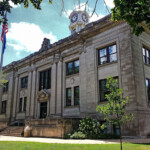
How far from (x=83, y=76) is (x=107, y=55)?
12.9ft

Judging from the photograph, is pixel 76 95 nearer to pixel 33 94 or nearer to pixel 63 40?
pixel 63 40

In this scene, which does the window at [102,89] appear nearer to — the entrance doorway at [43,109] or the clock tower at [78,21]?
the entrance doorway at [43,109]

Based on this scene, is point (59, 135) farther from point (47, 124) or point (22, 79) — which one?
point (22, 79)

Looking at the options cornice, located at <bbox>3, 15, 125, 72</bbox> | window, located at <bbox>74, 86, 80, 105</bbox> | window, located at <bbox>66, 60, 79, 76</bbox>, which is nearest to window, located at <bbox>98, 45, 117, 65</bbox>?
cornice, located at <bbox>3, 15, 125, 72</bbox>

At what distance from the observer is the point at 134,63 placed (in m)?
18.6

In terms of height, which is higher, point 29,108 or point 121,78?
point 121,78

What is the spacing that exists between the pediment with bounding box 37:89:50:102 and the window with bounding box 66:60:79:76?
14.4 feet

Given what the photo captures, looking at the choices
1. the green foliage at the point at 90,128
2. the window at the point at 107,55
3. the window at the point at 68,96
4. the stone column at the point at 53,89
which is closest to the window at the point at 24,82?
the stone column at the point at 53,89

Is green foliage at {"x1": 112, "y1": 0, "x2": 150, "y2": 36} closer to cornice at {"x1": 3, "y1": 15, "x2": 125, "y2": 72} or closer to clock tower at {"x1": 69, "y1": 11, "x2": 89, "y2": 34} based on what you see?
cornice at {"x1": 3, "y1": 15, "x2": 125, "y2": 72}

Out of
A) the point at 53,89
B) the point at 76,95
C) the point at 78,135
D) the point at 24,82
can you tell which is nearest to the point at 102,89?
the point at 76,95

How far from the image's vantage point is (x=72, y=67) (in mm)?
25656

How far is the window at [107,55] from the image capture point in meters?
20.8

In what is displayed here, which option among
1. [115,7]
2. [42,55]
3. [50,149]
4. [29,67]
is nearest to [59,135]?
[50,149]

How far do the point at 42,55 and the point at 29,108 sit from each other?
8613 millimetres
